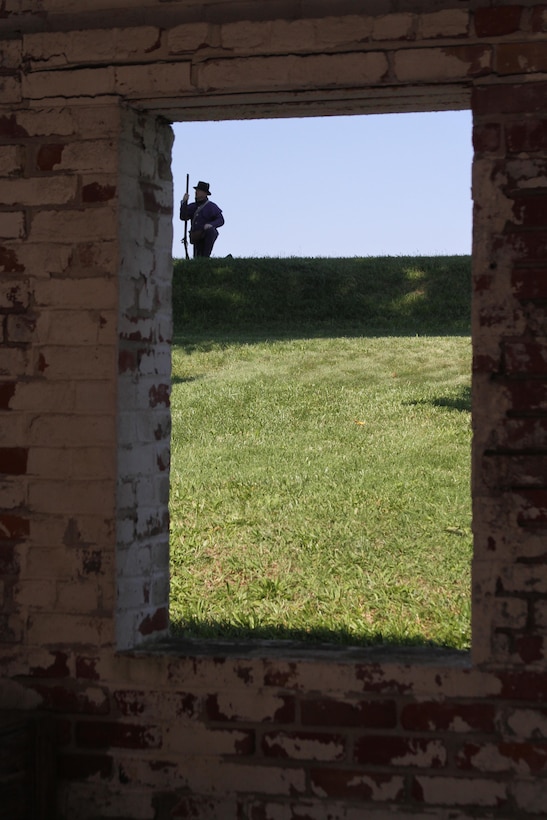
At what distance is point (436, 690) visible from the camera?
122 inches

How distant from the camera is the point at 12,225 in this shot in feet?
10.8

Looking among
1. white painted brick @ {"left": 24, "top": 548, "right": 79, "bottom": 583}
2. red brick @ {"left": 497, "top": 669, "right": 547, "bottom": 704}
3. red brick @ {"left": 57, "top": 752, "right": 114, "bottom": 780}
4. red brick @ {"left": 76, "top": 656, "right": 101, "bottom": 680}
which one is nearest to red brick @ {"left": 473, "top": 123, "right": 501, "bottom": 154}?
red brick @ {"left": 497, "top": 669, "right": 547, "bottom": 704}

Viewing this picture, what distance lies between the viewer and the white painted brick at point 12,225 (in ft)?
10.7

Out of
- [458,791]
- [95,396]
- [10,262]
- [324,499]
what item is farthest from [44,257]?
[324,499]

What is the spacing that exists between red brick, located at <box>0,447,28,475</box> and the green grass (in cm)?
198

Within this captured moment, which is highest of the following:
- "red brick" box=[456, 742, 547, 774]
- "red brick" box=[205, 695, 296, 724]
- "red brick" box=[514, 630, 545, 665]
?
"red brick" box=[514, 630, 545, 665]

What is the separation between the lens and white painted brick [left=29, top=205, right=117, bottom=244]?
3.23 m

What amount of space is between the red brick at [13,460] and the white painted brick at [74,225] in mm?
665

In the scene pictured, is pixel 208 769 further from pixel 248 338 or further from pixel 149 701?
pixel 248 338

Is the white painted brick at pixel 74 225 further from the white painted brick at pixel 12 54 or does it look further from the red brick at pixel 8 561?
the red brick at pixel 8 561

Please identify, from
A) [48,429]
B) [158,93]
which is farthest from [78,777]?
[158,93]

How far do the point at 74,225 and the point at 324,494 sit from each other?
4.08 m

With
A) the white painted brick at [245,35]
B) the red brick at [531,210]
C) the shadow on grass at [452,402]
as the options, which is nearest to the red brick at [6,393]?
the white painted brick at [245,35]

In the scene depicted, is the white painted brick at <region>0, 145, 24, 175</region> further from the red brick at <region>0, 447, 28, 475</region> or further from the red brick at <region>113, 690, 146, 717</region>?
the red brick at <region>113, 690, 146, 717</region>
